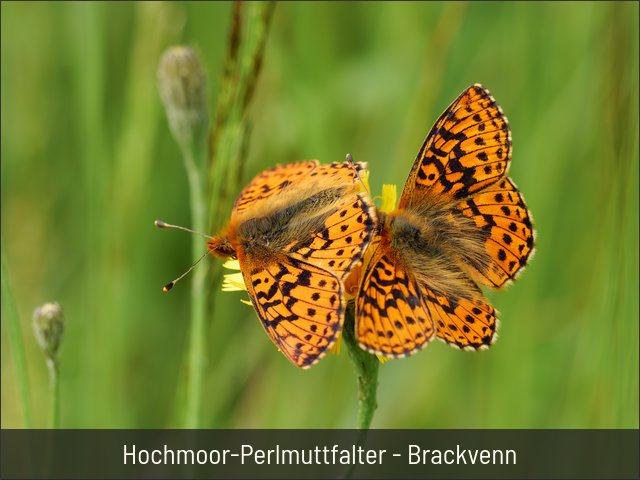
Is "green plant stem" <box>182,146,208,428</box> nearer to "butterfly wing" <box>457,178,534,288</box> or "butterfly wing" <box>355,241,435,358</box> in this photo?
"butterfly wing" <box>355,241,435,358</box>

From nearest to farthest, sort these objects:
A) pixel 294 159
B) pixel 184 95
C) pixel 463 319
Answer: pixel 463 319 < pixel 184 95 < pixel 294 159

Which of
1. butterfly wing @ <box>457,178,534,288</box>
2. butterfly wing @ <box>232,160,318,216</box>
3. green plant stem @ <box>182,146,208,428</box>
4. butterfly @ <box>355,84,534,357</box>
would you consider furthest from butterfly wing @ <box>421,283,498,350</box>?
green plant stem @ <box>182,146,208,428</box>

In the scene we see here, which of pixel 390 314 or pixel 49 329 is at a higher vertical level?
pixel 390 314

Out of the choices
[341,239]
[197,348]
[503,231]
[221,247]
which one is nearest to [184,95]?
[221,247]

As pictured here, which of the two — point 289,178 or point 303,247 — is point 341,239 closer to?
point 303,247

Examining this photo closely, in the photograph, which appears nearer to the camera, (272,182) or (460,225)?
(460,225)

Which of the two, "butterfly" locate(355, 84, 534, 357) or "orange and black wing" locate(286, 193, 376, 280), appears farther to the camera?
"butterfly" locate(355, 84, 534, 357)
